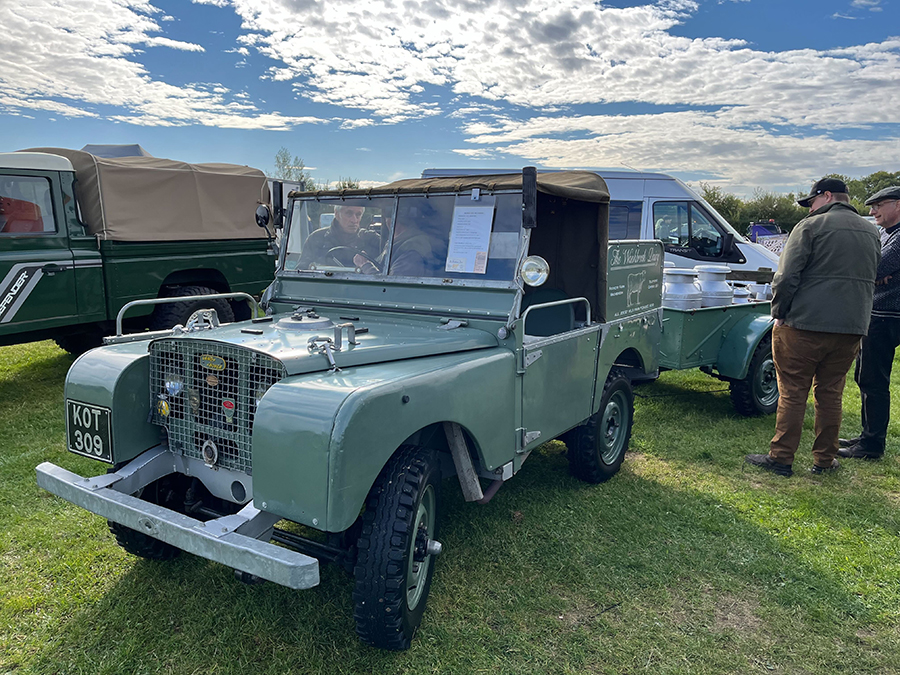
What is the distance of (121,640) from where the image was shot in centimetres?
283

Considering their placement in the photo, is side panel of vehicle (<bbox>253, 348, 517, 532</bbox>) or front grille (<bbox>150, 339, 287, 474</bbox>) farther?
front grille (<bbox>150, 339, 287, 474</bbox>)

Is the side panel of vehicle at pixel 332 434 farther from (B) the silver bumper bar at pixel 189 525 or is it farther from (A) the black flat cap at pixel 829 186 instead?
(A) the black flat cap at pixel 829 186

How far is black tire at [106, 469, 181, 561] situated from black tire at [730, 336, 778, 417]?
17.3ft

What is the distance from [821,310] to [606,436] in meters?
1.79

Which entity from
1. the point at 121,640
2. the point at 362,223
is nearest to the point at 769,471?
the point at 362,223

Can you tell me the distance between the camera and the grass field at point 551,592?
277cm

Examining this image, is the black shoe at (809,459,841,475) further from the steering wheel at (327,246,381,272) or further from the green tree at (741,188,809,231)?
the green tree at (741,188,809,231)

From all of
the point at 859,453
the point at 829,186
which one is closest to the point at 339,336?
the point at 829,186

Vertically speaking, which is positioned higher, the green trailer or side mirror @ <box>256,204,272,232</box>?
side mirror @ <box>256,204,272,232</box>

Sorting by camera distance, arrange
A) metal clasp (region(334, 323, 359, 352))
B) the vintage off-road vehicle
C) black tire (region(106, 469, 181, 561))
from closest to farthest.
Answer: the vintage off-road vehicle → metal clasp (region(334, 323, 359, 352)) → black tire (region(106, 469, 181, 561))

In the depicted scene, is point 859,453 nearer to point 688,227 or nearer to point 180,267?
point 688,227

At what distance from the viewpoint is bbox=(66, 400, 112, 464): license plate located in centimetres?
292

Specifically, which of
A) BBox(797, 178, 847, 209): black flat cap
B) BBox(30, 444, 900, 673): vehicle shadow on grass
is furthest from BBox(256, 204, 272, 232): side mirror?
BBox(797, 178, 847, 209): black flat cap

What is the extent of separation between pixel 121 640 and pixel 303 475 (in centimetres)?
141
